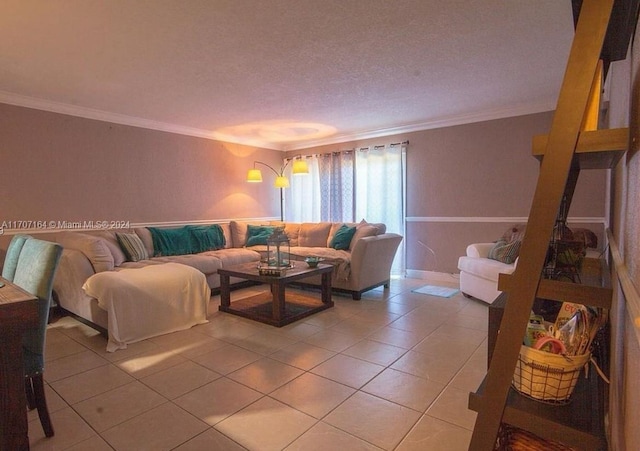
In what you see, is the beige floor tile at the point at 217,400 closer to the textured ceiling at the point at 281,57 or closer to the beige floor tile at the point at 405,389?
the beige floor tile at the point at 405,389

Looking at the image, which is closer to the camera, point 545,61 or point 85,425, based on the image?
point 85,425

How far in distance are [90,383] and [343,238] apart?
3.15 m

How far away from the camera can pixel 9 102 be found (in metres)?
3.46

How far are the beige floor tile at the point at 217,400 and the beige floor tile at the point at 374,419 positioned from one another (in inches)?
20.1

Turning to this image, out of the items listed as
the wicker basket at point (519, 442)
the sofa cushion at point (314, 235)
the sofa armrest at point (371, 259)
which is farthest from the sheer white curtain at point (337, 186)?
the wicker basket at point (519, 442)

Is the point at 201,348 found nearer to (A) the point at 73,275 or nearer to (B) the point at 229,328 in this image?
(B) the point at 229,328

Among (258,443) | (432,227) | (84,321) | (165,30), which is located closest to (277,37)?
(165,30)

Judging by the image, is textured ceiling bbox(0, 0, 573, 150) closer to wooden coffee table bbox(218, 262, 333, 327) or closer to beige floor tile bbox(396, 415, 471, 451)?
wooden coffee table bbox(218, 262, 333, 327)

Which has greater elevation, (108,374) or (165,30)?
(165,30)

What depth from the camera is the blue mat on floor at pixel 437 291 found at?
4227mm

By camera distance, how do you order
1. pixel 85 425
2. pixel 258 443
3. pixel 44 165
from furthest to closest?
1. pixel 44 165
2. pixel 85 425
3. pixel 258 443

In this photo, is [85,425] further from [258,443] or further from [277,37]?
[277,37]

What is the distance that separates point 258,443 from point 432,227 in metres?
4.08

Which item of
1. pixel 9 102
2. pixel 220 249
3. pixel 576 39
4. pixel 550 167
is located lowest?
pixel 220 249
